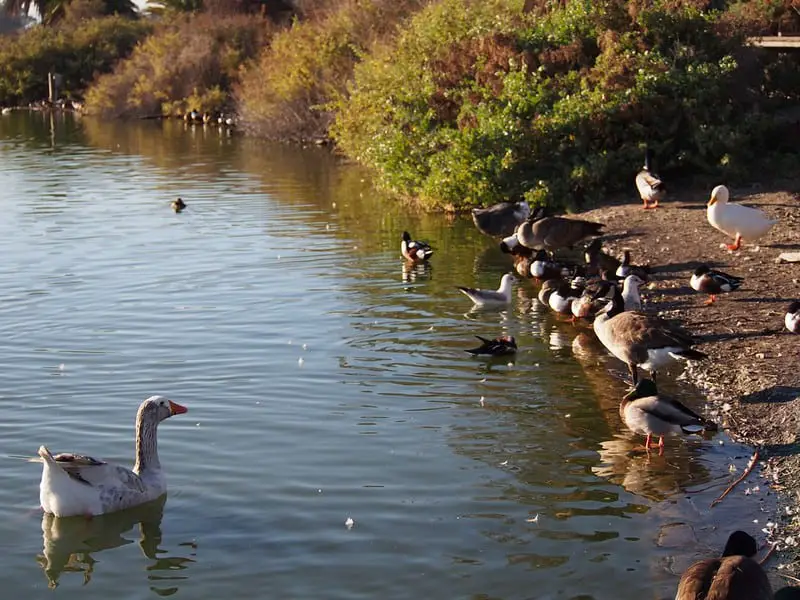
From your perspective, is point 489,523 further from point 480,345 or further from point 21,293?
point 21,293

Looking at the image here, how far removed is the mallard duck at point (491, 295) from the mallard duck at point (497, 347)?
2.80 meters

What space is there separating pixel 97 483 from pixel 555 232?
41.4 ft

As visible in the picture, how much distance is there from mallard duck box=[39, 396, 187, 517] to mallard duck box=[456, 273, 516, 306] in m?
8.10

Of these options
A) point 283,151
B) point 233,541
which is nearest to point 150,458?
point 233,541

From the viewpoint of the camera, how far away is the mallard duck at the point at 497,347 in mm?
14695

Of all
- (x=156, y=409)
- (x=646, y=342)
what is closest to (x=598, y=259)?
(x=646, y=342)

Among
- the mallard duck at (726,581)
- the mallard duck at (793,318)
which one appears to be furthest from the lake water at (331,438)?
the mallard duck at (793,318)

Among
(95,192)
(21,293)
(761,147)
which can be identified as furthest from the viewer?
(95,192)

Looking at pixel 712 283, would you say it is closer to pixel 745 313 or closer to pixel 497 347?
pixel 745 313

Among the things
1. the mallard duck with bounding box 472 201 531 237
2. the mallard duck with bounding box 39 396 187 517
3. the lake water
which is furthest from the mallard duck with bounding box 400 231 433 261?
the mallard duck with bounding box 39 396 187 517

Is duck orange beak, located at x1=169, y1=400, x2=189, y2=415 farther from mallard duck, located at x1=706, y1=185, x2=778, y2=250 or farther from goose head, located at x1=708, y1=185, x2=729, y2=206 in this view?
goose head, located at x1=708, y1=185, x2=729, y2=206

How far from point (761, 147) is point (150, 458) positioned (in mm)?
19424

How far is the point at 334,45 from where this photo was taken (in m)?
46.6

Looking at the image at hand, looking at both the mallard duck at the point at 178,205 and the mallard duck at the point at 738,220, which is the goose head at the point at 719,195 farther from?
the mallard duck at the point at 178,205
